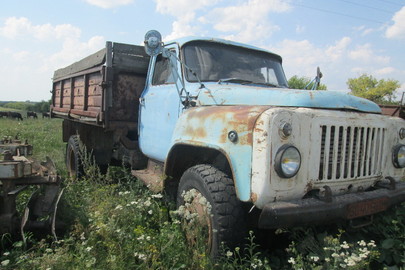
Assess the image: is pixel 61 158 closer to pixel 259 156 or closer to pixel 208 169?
pixel 208 169

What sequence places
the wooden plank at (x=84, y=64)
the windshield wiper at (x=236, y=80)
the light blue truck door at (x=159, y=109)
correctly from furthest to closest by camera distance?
the wooden plank at (x=84, y=64)
the light blue truck door at (x=159, y=109)
the windshield wiper at (x=236, y=80)

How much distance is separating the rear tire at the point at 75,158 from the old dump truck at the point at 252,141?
118 centimetres

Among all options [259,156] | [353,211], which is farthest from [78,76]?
[353,211]

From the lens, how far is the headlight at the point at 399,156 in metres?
2.98

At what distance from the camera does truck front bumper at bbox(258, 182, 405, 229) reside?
2.14 metres

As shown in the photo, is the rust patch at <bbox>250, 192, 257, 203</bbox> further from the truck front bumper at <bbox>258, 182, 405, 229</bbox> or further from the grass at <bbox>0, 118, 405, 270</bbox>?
the grass at <bbox>0, 118, 405, 270</bbox>

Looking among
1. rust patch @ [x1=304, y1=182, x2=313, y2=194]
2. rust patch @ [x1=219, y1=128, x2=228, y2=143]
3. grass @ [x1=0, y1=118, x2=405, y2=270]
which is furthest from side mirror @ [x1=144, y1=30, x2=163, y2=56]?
rust patch @ [x1=304, y1=182, x2=313, y2=194]

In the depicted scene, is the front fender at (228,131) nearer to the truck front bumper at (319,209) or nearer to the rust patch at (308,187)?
the truck front bumper at (319,209)

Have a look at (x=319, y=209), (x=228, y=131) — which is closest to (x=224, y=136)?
(x=228, y=131)

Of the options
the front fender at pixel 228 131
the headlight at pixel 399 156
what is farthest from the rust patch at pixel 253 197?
the headlight at pixel 399 156

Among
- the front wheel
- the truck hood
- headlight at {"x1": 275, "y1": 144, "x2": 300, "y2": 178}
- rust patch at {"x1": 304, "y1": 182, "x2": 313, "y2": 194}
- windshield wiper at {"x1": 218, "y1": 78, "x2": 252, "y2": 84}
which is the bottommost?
the front wheel

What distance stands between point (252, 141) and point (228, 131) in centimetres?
26

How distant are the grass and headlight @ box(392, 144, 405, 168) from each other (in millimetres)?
452

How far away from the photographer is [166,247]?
2.44m
